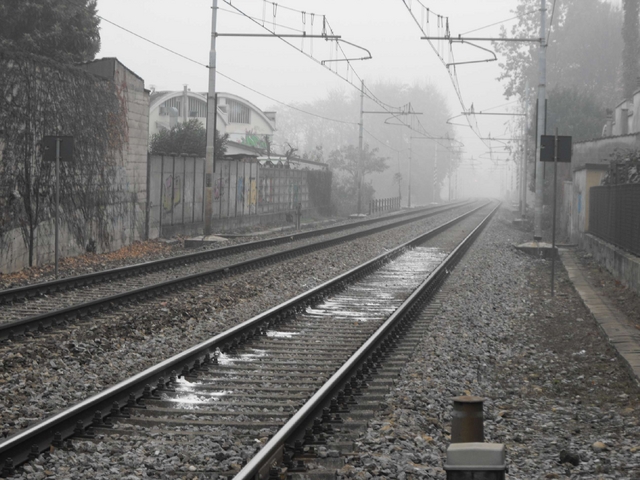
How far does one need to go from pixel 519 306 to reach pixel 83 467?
10.3 metres

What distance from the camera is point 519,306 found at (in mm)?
14789

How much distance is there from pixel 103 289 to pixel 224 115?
57.9 metres

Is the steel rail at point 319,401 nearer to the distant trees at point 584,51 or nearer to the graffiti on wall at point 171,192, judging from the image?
the graffiti on wall at point 171,192

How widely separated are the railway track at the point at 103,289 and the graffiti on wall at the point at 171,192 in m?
5.20

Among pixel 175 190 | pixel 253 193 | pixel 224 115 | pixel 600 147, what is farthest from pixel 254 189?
pixel 224 115

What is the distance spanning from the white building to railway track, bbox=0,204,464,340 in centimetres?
Result: 3332

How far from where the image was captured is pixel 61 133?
20.3 m

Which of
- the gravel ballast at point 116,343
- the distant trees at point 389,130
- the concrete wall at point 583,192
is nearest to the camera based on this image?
the gravel ballast at point 116,343

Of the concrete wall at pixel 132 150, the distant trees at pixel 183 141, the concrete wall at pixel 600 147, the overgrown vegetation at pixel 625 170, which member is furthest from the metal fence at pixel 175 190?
the concrete wall at pixel 600 147

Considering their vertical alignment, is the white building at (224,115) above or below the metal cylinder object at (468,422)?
above

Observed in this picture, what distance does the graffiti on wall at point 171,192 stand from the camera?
28000 mm

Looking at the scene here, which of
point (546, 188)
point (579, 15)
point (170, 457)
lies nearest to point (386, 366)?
point (170, 457)

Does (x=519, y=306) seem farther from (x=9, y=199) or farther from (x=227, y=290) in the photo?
(x=9, y=199)

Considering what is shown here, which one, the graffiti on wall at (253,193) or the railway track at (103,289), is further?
the graffiti on wall at (253,193)
